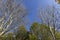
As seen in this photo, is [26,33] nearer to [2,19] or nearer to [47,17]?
[47,17]

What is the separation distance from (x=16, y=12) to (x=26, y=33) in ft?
48.8

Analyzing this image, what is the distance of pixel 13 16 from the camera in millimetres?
25234

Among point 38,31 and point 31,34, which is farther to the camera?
point 31,34

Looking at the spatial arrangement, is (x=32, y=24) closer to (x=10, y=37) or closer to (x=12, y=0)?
(x=10, y=37)

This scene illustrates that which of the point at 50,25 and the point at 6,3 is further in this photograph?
the point at 50,25

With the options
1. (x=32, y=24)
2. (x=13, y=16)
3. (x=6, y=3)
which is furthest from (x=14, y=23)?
(x=32, y=24)

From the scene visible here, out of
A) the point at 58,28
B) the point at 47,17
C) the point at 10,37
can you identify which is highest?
the point at 10,37

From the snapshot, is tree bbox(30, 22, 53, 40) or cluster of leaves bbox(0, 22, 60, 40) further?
cluster of leaves bbox(0, 22, 60, 40)

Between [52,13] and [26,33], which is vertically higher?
[26,33]

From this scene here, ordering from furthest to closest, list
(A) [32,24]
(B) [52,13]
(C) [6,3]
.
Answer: (A) [32,24]
(B) [52,13]
(C) [6,3]

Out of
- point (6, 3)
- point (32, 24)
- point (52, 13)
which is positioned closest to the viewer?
point (6, 3)

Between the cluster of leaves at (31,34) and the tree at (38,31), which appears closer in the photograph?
the tree at (38,31)

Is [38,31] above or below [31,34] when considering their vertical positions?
below

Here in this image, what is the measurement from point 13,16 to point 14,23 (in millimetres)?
1039
